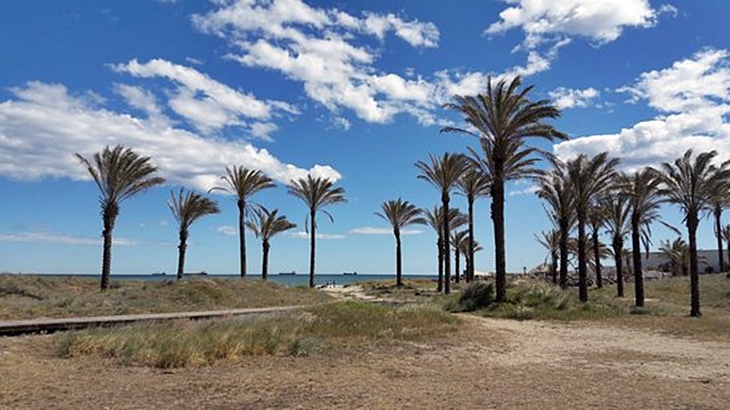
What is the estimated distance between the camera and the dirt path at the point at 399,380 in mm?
8039

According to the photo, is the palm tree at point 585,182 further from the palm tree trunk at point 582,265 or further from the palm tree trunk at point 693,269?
the palm tree trunk at point 693,269

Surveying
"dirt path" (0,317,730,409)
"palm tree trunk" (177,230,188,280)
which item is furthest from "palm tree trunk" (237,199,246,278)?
"dirt path" (0,317,730,409)

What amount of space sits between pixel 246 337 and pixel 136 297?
1543 centimetres

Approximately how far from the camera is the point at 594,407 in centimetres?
796

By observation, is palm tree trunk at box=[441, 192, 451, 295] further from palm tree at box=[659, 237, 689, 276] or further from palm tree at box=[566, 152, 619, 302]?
palm tree at box=[659, 237, 689, 276]

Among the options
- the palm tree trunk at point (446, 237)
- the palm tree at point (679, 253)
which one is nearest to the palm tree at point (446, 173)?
the palm tree trunk at point (446, 237)

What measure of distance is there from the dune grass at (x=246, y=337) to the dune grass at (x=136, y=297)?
6.93 meters

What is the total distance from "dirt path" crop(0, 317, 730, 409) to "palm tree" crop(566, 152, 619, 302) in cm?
1725

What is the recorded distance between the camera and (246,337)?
13.0 metres

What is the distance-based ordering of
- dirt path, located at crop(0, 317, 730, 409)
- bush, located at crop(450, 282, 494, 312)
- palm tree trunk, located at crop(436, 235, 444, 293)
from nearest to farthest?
dirt path, located at crop(0, 317, 730, 409) < bush, located at crop(450, 282, 494, 312) < palm tree trunk, located at crop(436, 235, 444, 293)

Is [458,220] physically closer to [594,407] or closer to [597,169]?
[597,169]

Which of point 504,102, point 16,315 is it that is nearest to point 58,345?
point 16,315

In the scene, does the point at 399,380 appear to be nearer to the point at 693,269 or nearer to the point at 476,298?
the point at 476,298

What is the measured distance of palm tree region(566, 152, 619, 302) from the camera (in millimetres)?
30969
